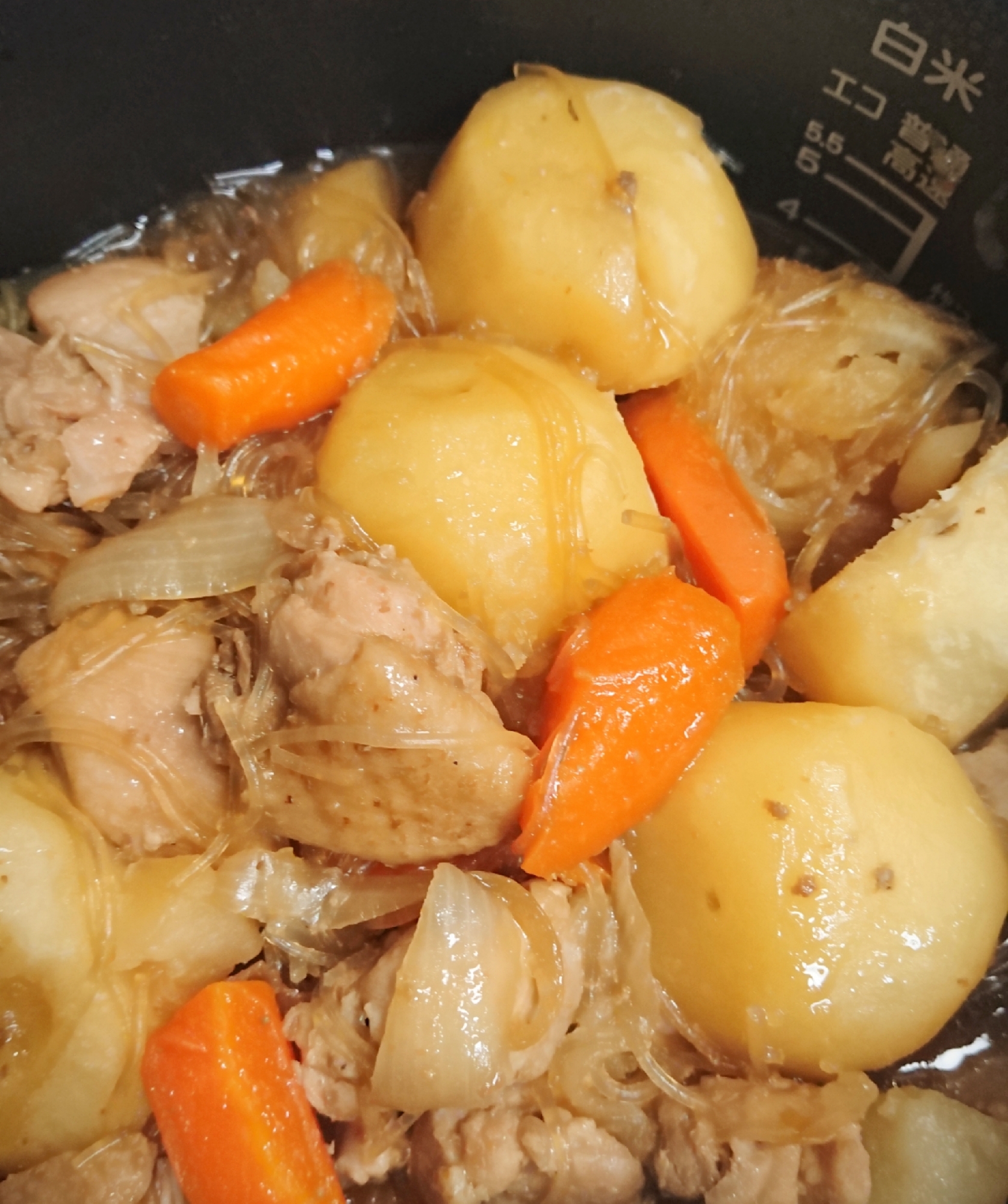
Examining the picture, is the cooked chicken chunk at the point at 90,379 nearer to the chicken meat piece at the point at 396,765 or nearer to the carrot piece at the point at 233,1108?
the chicken meat piece at the point at 396,765

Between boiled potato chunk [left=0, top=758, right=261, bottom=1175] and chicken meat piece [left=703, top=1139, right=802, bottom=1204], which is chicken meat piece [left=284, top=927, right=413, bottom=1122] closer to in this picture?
boiled potato chunk [left=0, top=758, right=261, bottom=1175]

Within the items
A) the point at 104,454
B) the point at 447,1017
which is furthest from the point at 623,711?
the point at 104,454

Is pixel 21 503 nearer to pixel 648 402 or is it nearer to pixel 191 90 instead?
pixel 191 90

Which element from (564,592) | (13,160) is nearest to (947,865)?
(564,592)

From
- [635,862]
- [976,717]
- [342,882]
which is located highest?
[976,717]

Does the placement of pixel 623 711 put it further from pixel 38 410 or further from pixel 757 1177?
pixel 38 410

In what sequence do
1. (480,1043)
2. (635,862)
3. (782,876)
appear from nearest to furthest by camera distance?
(480,1043), (782,876), (635,862)

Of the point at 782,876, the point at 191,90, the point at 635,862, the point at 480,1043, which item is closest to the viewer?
the point at 480,1043
